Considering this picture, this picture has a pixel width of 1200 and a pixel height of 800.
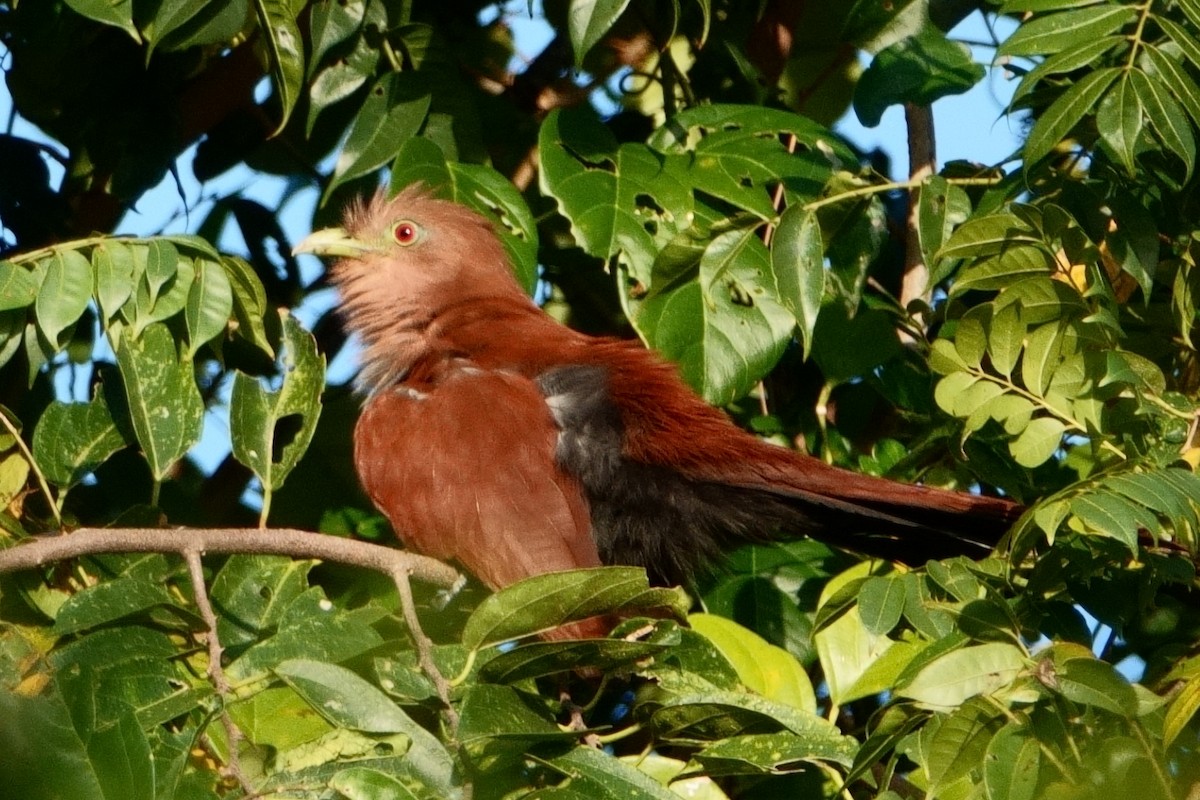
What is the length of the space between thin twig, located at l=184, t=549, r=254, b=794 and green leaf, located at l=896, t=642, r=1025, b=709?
988 mm

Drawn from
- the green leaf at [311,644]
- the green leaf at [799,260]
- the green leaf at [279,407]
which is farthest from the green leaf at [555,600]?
the green leaf at [799,260]

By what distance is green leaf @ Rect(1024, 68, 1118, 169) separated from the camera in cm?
276

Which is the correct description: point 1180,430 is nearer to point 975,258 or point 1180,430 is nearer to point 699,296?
point 975,258

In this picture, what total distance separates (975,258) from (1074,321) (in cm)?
28

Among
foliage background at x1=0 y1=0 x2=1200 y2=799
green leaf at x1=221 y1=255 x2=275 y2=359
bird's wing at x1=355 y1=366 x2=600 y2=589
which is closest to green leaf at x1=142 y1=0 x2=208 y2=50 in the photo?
foliage background at x1=0 y1=0 x2=1200 y2=799

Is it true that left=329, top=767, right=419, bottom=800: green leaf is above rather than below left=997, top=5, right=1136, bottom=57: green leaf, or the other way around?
below

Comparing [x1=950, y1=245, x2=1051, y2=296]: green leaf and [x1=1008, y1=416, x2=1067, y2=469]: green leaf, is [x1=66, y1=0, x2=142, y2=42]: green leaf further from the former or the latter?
[x1=1008, y1=416, x2=1067, y2=469]: green leaf

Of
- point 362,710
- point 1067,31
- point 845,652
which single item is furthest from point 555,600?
point 1067,31

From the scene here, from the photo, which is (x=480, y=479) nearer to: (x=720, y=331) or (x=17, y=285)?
(x=720, y=331)

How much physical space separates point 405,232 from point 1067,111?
2.52 meters

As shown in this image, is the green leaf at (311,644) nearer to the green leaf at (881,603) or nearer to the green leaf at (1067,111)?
the green leaf at (881,603)

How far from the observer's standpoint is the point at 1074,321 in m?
2.86

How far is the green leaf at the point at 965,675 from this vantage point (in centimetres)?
202

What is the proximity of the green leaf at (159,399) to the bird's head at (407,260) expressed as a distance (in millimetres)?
1608
